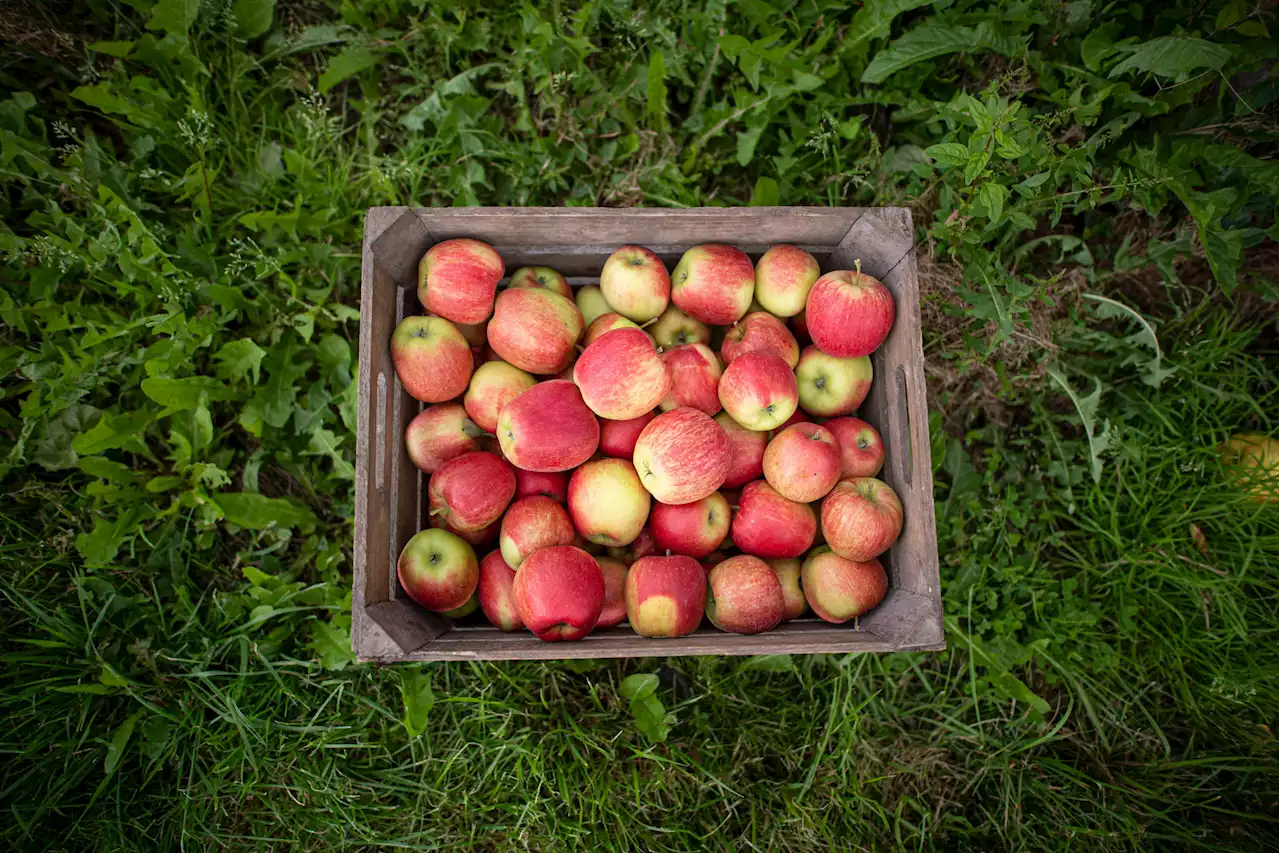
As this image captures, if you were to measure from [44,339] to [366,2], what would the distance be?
6.74ft

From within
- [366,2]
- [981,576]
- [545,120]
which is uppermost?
[366,2]

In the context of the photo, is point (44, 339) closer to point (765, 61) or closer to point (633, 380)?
point (633, 380)

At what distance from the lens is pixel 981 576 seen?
10.6 ft

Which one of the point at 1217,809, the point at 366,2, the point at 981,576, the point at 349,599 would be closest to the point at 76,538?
the point at 349,599

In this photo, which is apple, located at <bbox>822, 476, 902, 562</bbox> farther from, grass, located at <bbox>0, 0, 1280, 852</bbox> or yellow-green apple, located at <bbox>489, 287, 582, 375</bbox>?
yellow-green apple, located at <bbox>489, 287, 582, 375</bbox>

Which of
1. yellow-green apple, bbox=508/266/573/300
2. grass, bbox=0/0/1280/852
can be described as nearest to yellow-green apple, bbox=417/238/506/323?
yellow-green apple, bbox=508/266/573/300

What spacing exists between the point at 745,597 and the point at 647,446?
0.61 meters

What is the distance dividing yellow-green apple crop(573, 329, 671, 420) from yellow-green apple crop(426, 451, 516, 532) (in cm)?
42

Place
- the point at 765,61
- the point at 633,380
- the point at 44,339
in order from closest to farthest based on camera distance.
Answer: the point at 633,380, the point at 44,339, the point at 765,61

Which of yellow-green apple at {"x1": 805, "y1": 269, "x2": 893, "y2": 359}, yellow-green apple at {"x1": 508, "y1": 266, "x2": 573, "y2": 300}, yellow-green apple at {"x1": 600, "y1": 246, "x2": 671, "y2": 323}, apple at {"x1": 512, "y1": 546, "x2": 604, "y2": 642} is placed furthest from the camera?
yellow-green apple at {"x1": 508, "y1": 266, "x2": 573, "y2": 300}

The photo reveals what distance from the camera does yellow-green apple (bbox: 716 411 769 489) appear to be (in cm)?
265

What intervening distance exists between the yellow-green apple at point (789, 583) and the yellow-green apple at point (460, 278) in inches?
55.2

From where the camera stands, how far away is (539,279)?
278cm

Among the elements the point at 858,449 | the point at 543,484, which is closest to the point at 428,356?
the point at 543,484
